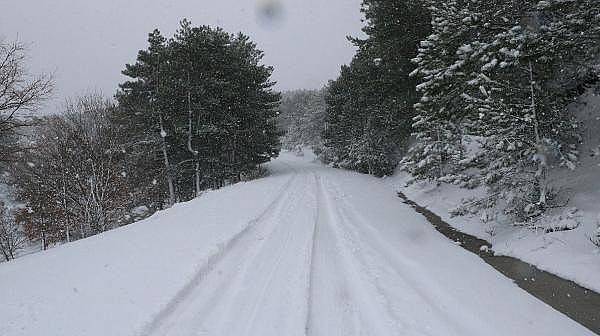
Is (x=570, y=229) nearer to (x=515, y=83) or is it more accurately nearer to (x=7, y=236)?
(x=515, y=83)

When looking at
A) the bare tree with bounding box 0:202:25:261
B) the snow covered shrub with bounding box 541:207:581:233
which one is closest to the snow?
the snow covered shrub with bounding box 541:207:581:233

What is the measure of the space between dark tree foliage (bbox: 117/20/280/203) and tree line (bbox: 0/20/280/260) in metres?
0.08

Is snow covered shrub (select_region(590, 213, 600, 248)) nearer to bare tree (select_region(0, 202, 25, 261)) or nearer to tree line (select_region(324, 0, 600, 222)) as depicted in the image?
tree line (select_region(324, 0, 600, 222))

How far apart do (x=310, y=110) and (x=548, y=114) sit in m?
70.5

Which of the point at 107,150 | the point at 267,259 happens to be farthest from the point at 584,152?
the point at 107,150

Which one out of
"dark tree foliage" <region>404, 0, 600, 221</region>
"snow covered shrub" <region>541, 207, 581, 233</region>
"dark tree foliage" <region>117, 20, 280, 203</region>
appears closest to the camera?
"snow covered shrub" <region>541, 207, 581, 233</region>

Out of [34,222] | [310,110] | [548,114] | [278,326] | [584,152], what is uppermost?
[310,110]

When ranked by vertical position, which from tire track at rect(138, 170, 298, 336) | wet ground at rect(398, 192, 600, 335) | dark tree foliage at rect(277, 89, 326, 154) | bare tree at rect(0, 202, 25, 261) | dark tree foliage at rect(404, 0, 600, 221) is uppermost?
dark tree foliage at rect(277, 89, 326, 154)

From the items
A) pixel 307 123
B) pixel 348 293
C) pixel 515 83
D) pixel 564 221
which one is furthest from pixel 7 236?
pixel 307 123

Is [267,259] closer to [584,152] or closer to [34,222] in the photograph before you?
[584,152]

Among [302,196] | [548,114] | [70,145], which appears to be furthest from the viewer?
[70,145]

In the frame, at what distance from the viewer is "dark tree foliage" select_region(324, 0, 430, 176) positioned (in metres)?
16.9

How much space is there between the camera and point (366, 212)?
12.8 metres

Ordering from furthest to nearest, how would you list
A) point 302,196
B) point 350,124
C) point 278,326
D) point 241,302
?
point 350,124, point 302,196, point 241,302, point 278,326
